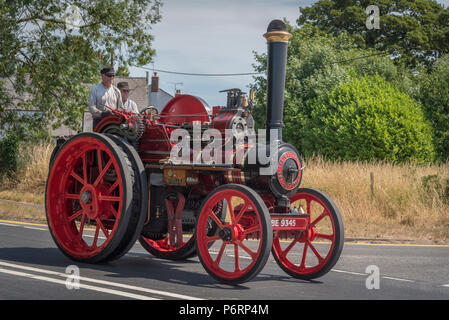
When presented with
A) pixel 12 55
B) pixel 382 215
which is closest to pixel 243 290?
pixel 382 215

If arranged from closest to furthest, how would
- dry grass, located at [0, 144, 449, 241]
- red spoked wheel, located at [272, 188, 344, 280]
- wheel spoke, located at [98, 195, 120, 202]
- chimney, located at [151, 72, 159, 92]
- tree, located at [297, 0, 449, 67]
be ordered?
red spoked wheel, located at [272, 188, 344, 280] → wheel spoke, located at [98, 195, 120, 202] → dry grass, located at [0, 144, 449, 241] → tree, located at [297, 0, 449, 67] → chimney, located at [151, 72, 159, 92]

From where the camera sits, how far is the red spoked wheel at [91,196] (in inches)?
311

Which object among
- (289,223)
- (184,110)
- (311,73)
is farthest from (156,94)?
(289,223)

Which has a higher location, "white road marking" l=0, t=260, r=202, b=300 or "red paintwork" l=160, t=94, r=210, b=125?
"red paintwork" l=160, t=94, r=210, b=125

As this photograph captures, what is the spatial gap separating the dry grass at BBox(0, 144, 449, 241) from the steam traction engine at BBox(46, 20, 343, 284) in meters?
6.06

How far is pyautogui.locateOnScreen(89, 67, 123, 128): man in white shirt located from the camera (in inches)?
364

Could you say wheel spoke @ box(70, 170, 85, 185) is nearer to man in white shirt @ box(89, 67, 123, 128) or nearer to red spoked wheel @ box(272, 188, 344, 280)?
man in white shirt @ box(89, 67, 123, 128)

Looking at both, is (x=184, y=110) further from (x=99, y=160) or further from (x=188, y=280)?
(x=188, y=280)

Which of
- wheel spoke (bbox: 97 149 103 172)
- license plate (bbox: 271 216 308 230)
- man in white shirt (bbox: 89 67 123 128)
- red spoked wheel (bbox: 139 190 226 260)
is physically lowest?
red spoked wheel (bbox: 139 190 226 260)

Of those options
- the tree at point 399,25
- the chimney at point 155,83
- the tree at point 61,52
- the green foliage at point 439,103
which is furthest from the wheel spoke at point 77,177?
the chimney at point 155,83

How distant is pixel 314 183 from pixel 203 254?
11.2m

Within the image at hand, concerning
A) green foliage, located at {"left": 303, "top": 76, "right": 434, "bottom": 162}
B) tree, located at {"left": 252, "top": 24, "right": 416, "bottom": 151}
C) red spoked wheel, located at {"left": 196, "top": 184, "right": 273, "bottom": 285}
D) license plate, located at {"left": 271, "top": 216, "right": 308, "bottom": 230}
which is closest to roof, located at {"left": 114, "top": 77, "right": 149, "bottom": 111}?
tree, located at {"left": 252, "top": 24, "right": 416, "bottom": 151}

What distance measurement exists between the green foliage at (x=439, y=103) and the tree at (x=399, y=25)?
321 inches
